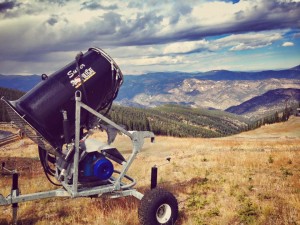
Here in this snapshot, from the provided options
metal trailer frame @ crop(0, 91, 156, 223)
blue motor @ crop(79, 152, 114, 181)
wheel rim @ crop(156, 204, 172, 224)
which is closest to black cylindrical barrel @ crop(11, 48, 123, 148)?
metal trailer frame @ crop(0, 91, 156, 223)

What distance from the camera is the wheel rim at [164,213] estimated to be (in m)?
6.85

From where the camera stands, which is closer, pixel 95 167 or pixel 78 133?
pixel 78 133

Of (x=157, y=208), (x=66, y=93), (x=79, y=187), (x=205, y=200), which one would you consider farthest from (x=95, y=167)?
(x=205, y=200)

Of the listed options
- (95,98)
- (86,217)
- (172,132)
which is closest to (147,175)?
(86,217)

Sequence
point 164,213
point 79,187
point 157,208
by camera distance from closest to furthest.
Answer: point 157,208, point 164,213, point 79,187

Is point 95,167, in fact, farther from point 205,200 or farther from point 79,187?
point 205,200

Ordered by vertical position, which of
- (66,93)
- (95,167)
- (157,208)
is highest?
(66,93)

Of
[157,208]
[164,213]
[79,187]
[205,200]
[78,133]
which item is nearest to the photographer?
[78,133]

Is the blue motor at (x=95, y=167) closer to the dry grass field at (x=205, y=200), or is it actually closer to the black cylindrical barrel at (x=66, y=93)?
the black cylindrical barrel at (x=66, y=93)

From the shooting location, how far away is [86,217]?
7.82 meters

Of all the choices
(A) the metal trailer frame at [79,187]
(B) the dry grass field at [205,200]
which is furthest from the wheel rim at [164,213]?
(B) the dry grass field at [205,200]

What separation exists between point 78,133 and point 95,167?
105cm

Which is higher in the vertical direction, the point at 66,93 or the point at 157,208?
the point at 66,93

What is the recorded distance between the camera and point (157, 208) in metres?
6.61
